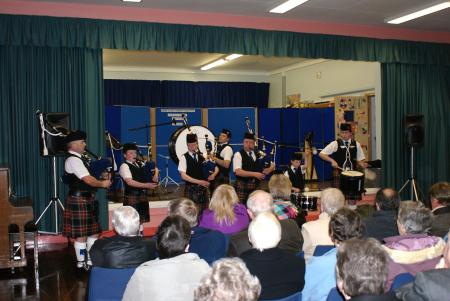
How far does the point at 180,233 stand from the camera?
7.66 feet

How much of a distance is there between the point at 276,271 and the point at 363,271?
56 centimetres

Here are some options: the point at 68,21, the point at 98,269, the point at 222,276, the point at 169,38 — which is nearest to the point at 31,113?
the point at 68,21

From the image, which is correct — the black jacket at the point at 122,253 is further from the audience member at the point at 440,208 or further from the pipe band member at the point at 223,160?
the pipe band member at the point at 223,160

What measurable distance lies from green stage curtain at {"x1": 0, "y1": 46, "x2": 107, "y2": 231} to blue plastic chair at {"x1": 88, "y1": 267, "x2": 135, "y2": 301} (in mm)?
3529

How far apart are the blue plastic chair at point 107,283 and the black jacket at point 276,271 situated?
649 millimetres

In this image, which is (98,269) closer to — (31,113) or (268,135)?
(31,113)

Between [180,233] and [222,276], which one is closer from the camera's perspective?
[222,276]

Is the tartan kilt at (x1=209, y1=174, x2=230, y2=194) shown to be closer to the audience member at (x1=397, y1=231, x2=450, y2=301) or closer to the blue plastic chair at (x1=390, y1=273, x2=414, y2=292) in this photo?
the blue plastic chair at (x1=390, y1=273, x2=414, y2=292)

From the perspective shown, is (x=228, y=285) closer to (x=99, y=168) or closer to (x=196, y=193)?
(x=99, y=168)

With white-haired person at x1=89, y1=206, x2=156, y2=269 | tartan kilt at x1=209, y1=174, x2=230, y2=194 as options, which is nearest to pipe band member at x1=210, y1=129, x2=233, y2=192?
tartan kilt at x1=209, y1=174, x2=230, y2=194

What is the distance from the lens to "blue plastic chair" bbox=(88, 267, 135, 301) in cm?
242

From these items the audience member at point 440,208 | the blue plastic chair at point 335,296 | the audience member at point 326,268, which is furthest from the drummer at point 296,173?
the blue plastic chair at point 335,296

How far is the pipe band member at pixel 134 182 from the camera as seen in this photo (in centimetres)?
519

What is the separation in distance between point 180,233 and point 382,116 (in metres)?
6.05
